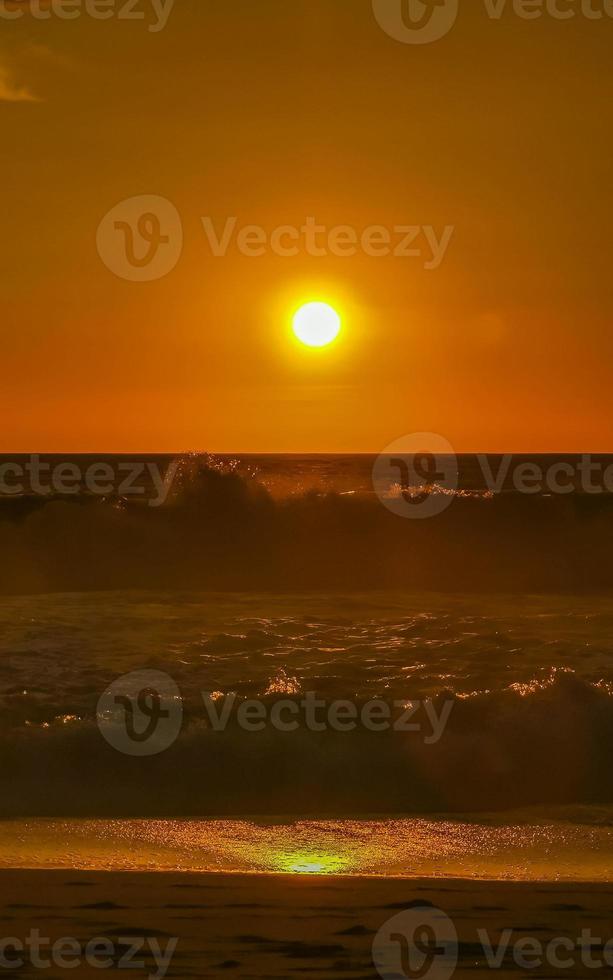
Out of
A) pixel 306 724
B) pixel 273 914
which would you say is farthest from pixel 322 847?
pixel 306 724

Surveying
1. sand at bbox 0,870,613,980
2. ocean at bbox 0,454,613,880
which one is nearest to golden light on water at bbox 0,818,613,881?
ocean at bbox 0,454,613,880

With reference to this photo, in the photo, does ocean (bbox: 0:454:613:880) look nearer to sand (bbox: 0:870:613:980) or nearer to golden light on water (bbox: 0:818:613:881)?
golden light on water (bbox: 0:818:613:881)

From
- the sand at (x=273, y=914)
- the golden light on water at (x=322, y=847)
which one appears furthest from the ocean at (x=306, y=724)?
the sand at (x=273, y=914)

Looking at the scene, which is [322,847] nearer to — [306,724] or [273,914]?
[273,914]

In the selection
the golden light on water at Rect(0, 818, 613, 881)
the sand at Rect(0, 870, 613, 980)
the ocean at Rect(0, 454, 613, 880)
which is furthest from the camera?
the ocean at Rect(0, 454, 613, 880)

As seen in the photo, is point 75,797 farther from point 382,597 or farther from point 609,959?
point 382,597

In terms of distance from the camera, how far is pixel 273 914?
434 centimetres

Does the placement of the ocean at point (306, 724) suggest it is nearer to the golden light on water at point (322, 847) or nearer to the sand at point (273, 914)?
the golden light on water at point (322, 847)

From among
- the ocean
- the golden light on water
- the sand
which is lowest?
the sand


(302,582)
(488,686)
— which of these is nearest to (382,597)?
(302,582)

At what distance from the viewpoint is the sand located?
3.81 metres

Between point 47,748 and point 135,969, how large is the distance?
404 centimetres

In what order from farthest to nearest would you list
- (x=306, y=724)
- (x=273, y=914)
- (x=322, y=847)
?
(x=306, y=724) → (x=322, y=847) → (x=273, y=914)

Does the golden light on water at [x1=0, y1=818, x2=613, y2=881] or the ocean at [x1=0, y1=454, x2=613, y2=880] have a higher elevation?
the ocean at [x1=0, y1=454, x2=613, y2=880]
